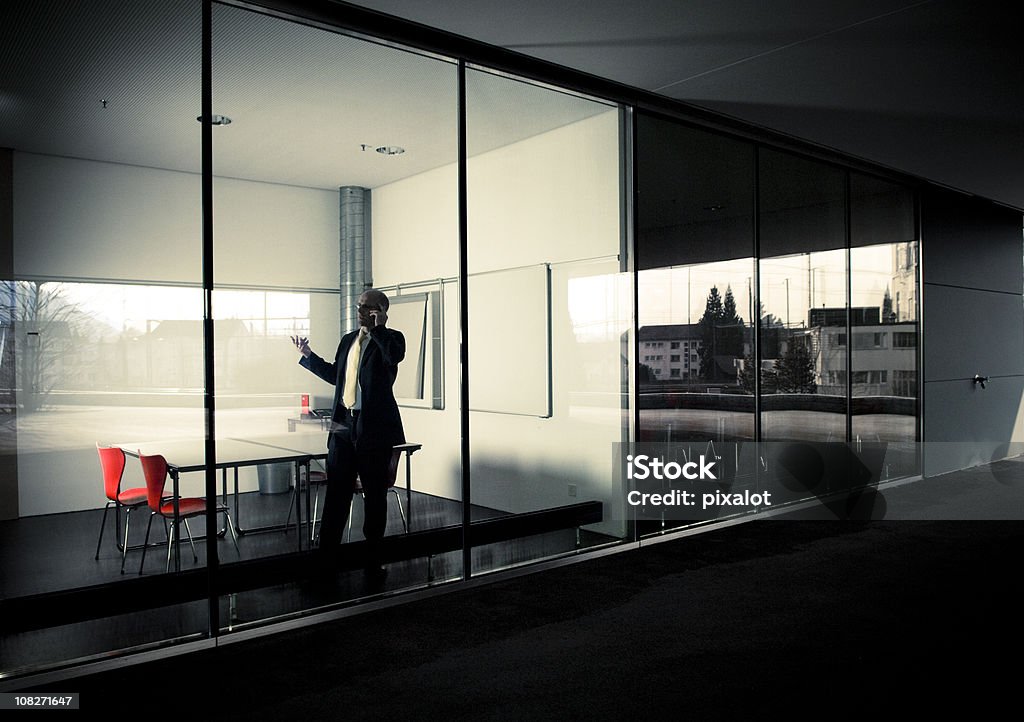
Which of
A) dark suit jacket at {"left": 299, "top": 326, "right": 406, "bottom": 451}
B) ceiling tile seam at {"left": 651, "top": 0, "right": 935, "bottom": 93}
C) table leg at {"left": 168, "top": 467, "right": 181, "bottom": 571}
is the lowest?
table leg at {"left": 168, "top": 467, "right": 181, "bottom": 571}

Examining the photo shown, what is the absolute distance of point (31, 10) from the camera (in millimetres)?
3311

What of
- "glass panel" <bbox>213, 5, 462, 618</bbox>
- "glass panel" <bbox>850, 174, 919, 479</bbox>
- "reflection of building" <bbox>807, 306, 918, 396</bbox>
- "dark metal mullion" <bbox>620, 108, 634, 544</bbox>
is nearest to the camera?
"glass panel" <bbox>213, 5, 462, 618</bbox>

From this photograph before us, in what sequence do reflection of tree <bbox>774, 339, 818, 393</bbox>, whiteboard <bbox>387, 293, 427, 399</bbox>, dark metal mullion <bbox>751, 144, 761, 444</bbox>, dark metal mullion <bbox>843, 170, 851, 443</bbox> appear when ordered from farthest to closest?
1. dark metal mullion <bbox>843, 170, 851, 443</bbox>
2. reflection of tree <bbox>774, 339, 818, 393</bbox>
3. dark metal mullion <bbox>751, 144, 761, 444</bbox>
4. whiteboard <bbox>387, 293, 427, 399</bbox>

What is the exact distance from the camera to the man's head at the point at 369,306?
4.34 m

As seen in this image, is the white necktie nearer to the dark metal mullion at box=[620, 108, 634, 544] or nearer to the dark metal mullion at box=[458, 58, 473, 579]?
the dark metal mullion at box=[458, 58, 473, 579]

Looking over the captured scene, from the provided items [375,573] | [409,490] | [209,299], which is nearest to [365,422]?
[409,490]

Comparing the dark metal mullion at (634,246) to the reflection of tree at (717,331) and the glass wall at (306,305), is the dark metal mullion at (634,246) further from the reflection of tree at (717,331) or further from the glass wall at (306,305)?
the reflection of tree at (717,331)

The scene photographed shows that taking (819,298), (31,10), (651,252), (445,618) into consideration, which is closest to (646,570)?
(445,618)

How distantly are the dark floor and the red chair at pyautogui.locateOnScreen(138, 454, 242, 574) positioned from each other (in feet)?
1.89

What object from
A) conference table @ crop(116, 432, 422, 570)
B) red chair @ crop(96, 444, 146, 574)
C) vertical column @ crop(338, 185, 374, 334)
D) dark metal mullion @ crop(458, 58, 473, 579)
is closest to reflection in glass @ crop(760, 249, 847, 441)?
dark metal mullion @ crop(458, 58, 473, 579)

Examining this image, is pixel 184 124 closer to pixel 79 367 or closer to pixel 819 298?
pixel 79 367

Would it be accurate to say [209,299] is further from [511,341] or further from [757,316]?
[757,316]

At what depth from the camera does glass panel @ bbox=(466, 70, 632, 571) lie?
4918 millimetres

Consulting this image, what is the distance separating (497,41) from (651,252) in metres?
1.97
